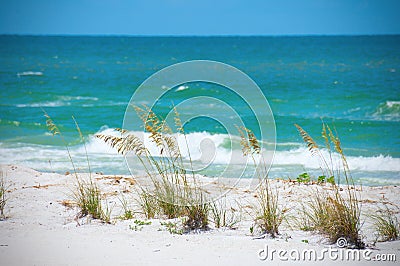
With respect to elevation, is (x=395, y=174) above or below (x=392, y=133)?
below

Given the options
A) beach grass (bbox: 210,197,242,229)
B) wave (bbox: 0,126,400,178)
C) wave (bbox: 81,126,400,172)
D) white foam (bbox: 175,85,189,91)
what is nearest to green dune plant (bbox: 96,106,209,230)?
beach grass (bbox: 210,197,242,229)

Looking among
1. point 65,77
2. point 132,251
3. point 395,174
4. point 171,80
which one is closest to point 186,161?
point 395,174

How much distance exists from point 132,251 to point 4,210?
246 centimetres

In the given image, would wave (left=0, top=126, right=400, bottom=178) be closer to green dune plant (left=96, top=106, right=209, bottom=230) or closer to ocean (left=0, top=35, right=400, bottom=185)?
ocean (left=0, top=35, right=400, bottom=185)

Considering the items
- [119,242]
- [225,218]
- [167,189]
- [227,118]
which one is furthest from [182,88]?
[119,242]

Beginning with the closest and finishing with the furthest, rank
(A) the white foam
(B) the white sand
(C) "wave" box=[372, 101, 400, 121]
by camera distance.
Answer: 1. (B) the white sand
2. (C) "wave" box=[372, 101, 400, 121]
3. (A) the white foam

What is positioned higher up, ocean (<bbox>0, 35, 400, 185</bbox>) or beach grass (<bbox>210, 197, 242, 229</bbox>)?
ocean (<bbox>0, 35, 400, 185</bbox>)

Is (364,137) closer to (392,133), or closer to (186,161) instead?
(392,133)

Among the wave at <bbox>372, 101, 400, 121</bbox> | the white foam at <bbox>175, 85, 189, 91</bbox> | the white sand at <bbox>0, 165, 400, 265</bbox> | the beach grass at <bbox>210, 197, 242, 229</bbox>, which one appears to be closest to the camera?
the white sand at <bbox>0, 165, 400, 265</bbox>

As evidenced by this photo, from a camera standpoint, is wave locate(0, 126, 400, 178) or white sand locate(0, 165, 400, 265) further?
wave locate(0, 126, 400, 178)

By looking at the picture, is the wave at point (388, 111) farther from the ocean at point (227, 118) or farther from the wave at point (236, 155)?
the wave at point (236, 155)

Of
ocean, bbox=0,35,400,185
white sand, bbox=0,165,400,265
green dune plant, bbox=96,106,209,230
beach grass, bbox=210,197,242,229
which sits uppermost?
ocean, bbox=0,35,400,185

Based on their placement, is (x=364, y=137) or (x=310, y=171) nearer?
(x=310, y=171)

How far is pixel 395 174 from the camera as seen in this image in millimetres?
11891
